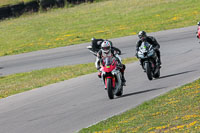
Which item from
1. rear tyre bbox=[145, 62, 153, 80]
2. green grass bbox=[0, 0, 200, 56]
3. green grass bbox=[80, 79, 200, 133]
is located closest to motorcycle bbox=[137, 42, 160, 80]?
rear tyre bbox=[145, 62, 153, 80]

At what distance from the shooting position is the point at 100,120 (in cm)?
1127

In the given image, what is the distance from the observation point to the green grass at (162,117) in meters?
8.69

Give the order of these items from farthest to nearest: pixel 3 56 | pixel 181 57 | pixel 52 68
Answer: pixel 3 56 → pixel 52 68 → pixel 181 57

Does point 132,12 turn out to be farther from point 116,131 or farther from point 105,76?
point 116,131

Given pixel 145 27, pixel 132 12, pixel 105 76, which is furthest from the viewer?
pixel 132 12

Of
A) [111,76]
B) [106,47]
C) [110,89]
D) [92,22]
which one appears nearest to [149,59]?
[106,47]

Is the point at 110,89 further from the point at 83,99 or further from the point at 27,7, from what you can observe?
the point at 27,7

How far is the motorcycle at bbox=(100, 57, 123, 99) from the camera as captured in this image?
13.7m

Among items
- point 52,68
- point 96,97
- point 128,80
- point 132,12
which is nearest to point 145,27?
point 132,12

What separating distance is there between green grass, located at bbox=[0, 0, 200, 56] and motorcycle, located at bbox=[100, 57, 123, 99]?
62.3ft

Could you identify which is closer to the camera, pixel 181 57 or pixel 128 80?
pixel 128 80

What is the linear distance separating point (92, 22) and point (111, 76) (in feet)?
96.5

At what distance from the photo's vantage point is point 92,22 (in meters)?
42.8

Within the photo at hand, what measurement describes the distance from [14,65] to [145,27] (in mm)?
11549
